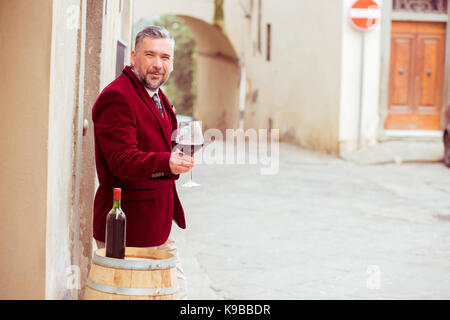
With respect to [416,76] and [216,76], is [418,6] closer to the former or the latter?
[416,76]

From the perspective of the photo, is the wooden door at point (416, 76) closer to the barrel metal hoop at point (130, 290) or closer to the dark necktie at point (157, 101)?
the dark necktie at point (157, 101)

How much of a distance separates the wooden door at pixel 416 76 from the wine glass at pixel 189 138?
11254 mm

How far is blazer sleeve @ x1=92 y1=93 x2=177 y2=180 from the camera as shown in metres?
2.88

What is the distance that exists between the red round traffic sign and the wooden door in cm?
62

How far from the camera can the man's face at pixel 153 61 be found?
3102 millimetres

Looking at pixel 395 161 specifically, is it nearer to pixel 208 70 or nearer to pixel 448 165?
pixel 448 165

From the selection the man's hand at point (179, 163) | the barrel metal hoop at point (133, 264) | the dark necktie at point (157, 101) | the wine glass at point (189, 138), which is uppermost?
the dark necktie at point (157, 101)

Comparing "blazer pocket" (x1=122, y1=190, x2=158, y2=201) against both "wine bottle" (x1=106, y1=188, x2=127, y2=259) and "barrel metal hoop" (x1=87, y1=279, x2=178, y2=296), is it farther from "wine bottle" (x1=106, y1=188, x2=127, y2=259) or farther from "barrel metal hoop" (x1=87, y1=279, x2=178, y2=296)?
"barrel metal hoop" (x1=87, y1=279, x2=178, y2=296)

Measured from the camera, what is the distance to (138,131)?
3066 mm

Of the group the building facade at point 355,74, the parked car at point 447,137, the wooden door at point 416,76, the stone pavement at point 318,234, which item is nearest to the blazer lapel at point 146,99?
the stone pavement at point 318,234

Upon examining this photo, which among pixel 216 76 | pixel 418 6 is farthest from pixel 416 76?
pixel 216 76
